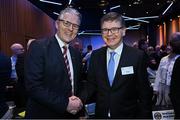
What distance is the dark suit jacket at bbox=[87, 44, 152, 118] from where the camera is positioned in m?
2.07

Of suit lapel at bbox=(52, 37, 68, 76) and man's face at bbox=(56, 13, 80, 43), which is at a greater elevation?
man's face at bbox=(56, 13, 80, 43)

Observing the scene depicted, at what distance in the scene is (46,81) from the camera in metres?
1.97

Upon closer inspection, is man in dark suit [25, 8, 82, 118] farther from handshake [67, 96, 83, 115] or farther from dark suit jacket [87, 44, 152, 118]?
dark suit jacket [87, 44, 152, 118]

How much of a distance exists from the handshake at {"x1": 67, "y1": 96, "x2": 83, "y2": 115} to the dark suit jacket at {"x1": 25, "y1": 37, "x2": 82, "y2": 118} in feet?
0.11

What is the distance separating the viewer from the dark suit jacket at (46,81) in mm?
1900

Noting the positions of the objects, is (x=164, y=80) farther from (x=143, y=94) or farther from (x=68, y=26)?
(x=68, y=26)

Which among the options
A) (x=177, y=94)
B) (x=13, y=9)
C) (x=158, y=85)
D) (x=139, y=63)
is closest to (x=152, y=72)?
(x=158, y=85)

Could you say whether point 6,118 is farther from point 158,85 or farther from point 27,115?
point 158,85

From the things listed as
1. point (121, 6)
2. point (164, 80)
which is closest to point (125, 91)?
point (164, 80)

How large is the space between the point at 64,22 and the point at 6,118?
0.87 m

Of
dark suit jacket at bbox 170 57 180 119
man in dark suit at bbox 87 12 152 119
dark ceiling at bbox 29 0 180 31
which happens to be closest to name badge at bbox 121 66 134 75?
man in dark suit at bbox 87 12 152 119

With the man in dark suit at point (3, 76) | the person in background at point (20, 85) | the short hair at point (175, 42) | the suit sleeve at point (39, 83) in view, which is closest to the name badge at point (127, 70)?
the suit sleeve at point (39, 83)

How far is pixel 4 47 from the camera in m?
8.30

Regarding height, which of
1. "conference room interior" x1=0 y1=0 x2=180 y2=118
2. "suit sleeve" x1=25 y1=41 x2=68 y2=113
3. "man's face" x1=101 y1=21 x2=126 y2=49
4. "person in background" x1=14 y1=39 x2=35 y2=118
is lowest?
"person in background" x1=14 y1=39 x2=35 y2=118
